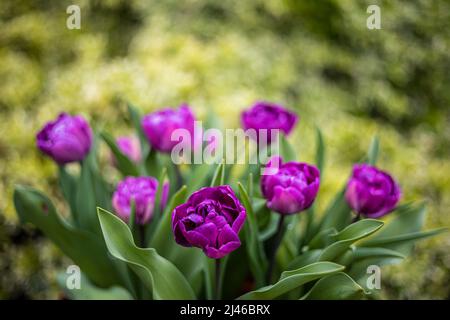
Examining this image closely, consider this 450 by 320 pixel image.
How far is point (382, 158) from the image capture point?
1.59 metres

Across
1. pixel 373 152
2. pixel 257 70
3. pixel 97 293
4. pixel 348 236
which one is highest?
pixel 257 70

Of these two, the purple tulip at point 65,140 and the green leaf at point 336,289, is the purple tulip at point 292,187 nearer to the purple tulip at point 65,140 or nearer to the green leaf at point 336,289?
the green leaf at point 336,289

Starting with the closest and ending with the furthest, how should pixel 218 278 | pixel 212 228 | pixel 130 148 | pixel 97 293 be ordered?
pixel 212 228, pixel 218 278, pixel 97 293, pixel 130 148

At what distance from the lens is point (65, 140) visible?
68cm

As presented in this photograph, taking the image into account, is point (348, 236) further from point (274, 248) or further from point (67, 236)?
point (67, 236)

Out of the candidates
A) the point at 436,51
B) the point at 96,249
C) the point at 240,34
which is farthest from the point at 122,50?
the point at 96,249

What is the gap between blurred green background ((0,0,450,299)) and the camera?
1.36 metres

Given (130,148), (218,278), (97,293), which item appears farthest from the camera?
(130,148)

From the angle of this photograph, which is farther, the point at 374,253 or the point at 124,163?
the point at 124,163

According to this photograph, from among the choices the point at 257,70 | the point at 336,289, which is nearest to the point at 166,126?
the point at 336,289

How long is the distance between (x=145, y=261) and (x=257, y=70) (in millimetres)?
1290

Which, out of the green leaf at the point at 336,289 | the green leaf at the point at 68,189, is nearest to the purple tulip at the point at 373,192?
the green leaf at the point at 336,289
